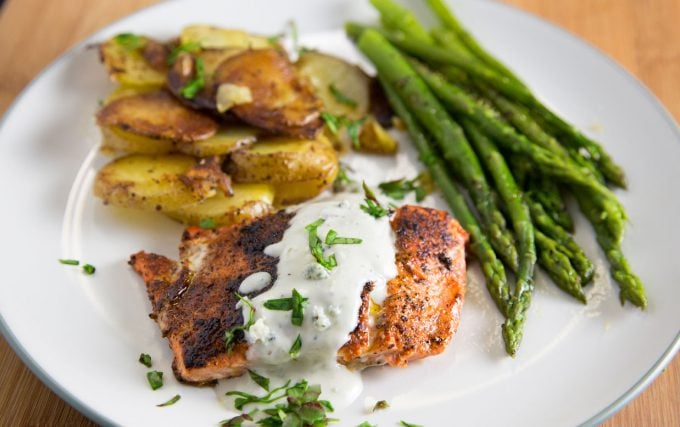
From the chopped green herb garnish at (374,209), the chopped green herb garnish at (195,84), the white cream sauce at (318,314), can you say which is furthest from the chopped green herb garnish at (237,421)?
the chopped green herb garnish at (195,84)

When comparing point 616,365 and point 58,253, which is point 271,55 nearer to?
point 58,253

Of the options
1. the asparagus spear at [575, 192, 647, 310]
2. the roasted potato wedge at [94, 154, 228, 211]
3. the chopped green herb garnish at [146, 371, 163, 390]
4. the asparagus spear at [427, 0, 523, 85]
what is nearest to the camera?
the chopped green herb garnish at [146, 371, 163, 390]

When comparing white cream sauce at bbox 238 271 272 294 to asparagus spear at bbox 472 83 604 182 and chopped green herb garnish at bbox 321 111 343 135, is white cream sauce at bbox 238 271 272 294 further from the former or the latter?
asparagus spear at bbox 472 83 604 182

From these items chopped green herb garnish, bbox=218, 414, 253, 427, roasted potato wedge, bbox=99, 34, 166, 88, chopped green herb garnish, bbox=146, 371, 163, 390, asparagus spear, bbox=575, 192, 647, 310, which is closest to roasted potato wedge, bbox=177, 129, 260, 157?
roasted potato wedge, bbox=99, 34, 166, 88

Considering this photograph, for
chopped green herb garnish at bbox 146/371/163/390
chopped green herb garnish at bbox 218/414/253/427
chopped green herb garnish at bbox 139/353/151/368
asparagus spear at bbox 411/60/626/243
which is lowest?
chopped green herb garnish at bbox 139/353/151/368

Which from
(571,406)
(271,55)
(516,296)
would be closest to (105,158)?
(271,55)

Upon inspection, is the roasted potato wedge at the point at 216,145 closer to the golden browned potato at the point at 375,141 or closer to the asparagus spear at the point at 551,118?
the golden browned potato at the point at 375,141

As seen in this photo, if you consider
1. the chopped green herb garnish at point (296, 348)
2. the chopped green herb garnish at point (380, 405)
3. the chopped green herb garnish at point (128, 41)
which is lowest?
the chopped green herb garnish at point (380, 405)

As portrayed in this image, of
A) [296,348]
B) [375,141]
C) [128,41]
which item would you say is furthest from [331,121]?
[296,348]
